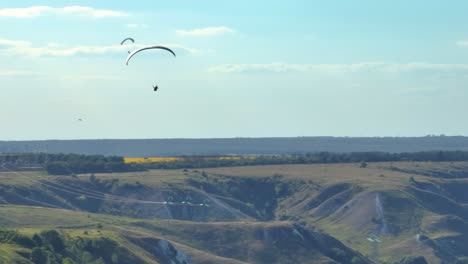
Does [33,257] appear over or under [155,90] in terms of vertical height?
under

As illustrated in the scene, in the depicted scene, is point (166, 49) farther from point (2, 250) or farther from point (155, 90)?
point (2, 250)

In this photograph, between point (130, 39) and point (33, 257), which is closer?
point (130, 39)

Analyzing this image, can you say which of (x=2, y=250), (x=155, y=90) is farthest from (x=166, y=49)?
(x=2, y=250)

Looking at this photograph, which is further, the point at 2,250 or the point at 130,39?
the point at 2,250

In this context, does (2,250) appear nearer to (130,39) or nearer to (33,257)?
(33,257)

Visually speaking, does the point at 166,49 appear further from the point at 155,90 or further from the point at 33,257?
the point at 33,257

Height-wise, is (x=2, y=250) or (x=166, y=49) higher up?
(x=166, y=49)

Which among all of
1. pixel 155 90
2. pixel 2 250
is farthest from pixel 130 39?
pixel 2 250
